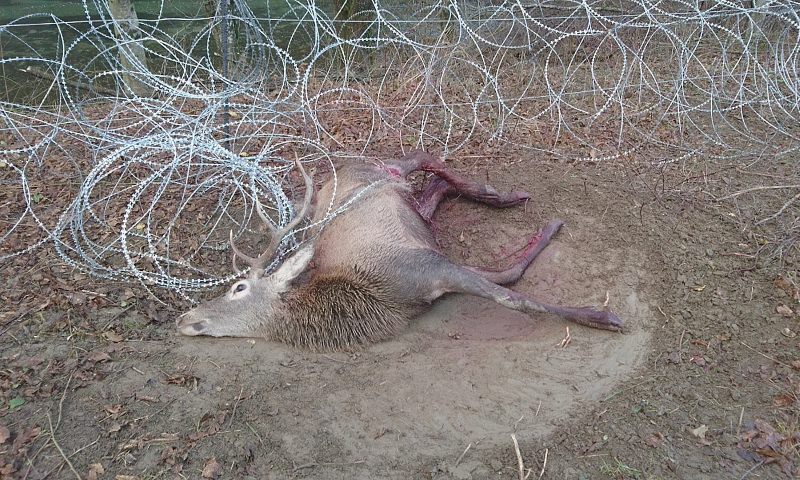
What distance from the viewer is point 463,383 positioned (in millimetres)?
3738

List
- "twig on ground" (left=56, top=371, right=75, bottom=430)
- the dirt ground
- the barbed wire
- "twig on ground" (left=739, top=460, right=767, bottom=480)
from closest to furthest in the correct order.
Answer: "twig on ground" (left=739, top=460, right=767, bottom=480) < the dirt ground < "twig on ground" (left=56, top=371, right=75, bottom=430) < the barbed wire

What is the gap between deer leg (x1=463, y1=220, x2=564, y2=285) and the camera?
14.8 feet

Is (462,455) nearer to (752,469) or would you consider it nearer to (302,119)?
(752,469)

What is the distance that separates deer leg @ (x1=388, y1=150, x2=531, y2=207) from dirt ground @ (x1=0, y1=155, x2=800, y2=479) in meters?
0.60

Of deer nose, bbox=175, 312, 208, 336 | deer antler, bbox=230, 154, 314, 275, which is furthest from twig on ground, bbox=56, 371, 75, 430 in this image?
deer antler, bbox=230, 154, 314, 275

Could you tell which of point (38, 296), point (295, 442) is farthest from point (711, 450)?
point (38, 296)

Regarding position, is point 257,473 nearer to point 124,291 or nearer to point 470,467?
point 470,467

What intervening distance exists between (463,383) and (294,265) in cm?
144

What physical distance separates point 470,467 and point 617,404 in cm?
91

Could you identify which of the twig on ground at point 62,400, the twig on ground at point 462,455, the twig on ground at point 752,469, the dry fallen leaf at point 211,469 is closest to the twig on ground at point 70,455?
the twig on ground at point 62,400

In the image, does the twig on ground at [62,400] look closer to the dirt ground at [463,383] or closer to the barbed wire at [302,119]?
the dirt ground at [463,383]

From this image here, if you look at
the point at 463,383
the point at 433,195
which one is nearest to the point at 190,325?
the point at 463,383

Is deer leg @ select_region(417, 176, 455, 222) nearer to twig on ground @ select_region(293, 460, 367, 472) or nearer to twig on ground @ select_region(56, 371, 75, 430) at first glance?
twig on ground @ select_region(293, 460, 367, 472)

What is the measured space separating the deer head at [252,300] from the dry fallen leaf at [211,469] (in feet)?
3.80
